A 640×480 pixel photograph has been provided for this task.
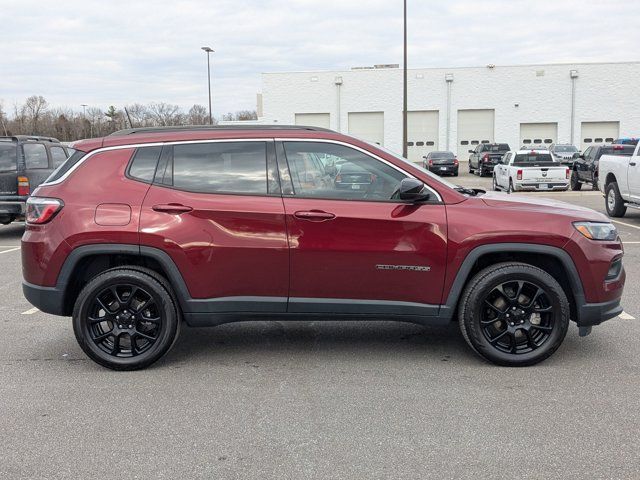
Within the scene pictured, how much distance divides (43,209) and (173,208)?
3.31ft

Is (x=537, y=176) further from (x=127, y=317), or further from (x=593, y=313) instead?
(x=127, y=317)

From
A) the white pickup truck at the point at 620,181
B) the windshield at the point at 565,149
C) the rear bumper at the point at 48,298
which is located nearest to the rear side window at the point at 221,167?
the rear bumper at the point at 48,298

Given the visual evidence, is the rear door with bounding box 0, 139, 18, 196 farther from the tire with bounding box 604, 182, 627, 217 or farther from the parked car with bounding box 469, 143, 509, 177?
the parked car with bounding box 469, 143, 509, 177

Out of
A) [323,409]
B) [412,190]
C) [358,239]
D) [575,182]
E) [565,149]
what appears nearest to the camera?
[323,409]

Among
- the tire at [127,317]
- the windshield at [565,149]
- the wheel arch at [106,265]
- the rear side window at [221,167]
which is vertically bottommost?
the tire at [127,317]

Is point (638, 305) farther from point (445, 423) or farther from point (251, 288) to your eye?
point (251, 288)

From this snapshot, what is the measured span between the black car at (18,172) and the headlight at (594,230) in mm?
10428

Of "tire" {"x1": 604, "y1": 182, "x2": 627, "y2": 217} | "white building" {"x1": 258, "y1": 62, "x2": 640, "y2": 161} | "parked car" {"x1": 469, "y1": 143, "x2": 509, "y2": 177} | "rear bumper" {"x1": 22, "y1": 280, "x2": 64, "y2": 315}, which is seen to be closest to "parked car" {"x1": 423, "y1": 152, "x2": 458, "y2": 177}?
"parked car" {"x1": 469, "y1": 143, "x2": 509, "y2": 177}

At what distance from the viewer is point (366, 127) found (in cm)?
4947

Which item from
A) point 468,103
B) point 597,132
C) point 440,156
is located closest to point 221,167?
point 440,156

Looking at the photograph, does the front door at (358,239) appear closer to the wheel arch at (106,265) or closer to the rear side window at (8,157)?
the wheel arch at (106,265)

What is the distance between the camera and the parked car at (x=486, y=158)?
109ft

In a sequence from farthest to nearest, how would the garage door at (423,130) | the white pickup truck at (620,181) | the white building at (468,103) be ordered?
the garage door at (423,130) → the white building at (468,103) → the white pickup truck at (620,181)

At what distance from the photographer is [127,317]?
A: 4688 millimetres
